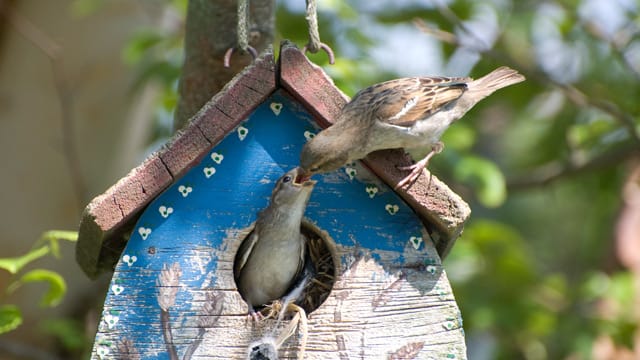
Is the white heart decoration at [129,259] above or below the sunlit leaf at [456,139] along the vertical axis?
above

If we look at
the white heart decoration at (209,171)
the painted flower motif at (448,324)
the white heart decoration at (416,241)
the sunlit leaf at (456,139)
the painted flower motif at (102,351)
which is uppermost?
the white heart decoration at (209,171)

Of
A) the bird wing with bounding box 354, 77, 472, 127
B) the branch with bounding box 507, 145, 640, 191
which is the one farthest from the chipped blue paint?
the branch with bounding box 507, 145, 640, 191

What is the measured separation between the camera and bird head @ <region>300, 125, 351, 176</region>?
2.83 meters

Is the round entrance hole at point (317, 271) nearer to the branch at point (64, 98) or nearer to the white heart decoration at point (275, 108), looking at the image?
the white heart decoration at point (275, 108)

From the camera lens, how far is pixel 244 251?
3021mm

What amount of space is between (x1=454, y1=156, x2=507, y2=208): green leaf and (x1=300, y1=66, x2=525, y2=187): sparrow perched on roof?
1.54 meters

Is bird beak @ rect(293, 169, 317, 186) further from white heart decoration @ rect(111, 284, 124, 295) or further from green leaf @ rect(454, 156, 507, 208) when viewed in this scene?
green leaf @ rect(454, 156, 507, 208)

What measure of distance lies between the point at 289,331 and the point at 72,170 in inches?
117

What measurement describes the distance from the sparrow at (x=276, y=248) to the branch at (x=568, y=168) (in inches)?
122

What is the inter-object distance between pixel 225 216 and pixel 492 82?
1.26 meters

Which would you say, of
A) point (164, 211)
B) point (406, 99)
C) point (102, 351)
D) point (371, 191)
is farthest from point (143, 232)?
point (406, 99)

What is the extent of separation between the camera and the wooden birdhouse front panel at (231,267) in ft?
9.39

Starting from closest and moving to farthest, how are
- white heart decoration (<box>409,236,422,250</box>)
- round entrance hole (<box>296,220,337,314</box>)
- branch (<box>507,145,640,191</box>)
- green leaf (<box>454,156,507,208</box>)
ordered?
white heart decoration (<box>409,236,422,250</box>), round entrance hole (<box>296,220,337,314</box>), green leaf (<box>454,156,507,208</box>), branch (<box>507,145,640,191</box>)

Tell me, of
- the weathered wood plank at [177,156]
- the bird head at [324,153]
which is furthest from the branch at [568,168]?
the weathered wood plank at [177,156]
